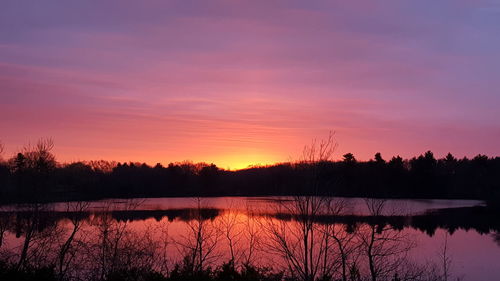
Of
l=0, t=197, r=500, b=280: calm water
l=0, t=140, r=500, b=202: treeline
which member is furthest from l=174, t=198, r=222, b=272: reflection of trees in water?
l=0, t=140, r=500, b=202: treeline

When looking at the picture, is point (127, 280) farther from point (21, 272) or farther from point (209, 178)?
point (209, 178)

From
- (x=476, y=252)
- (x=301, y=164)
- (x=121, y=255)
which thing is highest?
(x=301, y=164)

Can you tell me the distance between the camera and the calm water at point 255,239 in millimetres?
16719

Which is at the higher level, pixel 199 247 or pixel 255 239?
pixel 199 247

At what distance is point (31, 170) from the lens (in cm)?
2167

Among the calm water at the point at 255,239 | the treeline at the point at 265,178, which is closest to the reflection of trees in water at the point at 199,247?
the calm water at the point at 255,239

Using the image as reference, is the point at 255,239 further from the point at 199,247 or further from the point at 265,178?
the point at 265,178

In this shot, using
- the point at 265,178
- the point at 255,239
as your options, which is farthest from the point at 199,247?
the point at 265,178

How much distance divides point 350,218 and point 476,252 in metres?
8.31

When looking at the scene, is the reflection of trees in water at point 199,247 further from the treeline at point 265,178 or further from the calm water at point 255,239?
the treeline at point 265,178

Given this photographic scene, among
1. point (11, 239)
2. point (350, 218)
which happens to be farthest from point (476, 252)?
point (11, 239)

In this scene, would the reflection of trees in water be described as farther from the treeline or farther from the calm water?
the treeline

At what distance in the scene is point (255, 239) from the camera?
22000mm

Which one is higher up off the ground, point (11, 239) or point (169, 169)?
point (169, 169)
